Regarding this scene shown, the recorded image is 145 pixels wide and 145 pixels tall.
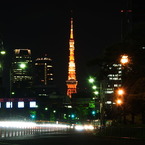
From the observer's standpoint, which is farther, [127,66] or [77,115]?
A: [77,115]

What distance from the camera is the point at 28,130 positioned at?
56.3 m

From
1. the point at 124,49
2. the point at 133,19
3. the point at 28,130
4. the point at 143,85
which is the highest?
the point at 133,19

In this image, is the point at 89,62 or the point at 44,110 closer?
the point at 89,62

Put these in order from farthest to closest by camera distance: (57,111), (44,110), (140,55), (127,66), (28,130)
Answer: (57,111)
(44,110)
(28,130)
(127,66)
(140,55)

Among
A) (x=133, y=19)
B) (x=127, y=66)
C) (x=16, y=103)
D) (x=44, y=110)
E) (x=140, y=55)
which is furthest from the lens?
(x=44, y=110)

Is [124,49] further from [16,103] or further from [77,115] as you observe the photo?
[77,115]

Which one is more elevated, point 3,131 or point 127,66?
point 127,66

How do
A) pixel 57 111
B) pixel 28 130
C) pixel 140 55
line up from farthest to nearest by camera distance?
pixel 57 111 → pixel 28 130 → pixel 140 55

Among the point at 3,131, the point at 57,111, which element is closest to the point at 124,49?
the point at 3,131

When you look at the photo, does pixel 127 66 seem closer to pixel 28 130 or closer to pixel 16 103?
pixel 28 130

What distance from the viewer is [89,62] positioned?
42.4m

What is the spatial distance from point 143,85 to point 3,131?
13.9 m

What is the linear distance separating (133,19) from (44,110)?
8857cm

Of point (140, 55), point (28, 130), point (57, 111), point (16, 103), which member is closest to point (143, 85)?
point (140, 55)
